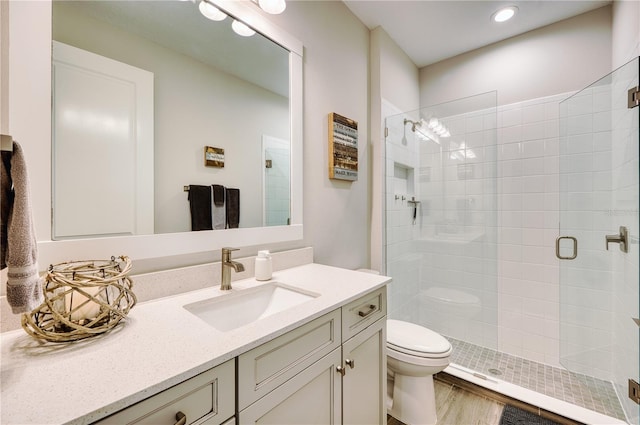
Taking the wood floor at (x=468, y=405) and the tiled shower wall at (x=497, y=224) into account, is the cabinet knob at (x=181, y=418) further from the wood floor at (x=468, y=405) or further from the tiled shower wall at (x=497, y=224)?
the tiled shower wall at (x=497, y=224)

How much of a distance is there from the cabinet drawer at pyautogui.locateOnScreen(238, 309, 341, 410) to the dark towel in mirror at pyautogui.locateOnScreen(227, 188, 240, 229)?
0.62 metres

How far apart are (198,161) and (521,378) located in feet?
8.09

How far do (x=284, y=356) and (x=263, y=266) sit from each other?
1.63ft

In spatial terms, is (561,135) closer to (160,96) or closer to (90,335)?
(160,96)

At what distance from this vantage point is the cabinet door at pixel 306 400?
0.72 meters

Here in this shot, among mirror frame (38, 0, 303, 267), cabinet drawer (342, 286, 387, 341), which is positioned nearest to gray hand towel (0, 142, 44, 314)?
mirror frame (38, 0, 303, 267)

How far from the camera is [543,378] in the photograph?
1908mm

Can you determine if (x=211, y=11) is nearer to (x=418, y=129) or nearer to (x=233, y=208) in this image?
(x=233, y=208)

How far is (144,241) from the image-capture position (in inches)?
38.3

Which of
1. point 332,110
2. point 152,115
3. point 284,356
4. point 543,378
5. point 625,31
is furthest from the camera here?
point 543,378

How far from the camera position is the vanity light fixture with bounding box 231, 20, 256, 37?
4.16 feet

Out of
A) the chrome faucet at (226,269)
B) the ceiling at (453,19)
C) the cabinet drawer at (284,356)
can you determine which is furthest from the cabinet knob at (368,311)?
the ceiling at (453,19)

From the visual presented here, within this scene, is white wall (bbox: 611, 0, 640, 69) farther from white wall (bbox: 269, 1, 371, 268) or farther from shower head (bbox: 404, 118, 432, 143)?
white wall (bbox: 269, 1, 371, 268)

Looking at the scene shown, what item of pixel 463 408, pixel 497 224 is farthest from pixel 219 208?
pixel 497 224
